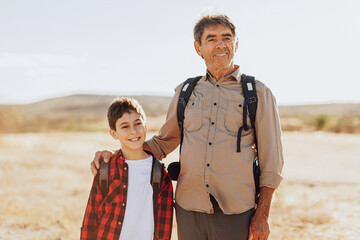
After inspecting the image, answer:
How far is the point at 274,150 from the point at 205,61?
912 mm

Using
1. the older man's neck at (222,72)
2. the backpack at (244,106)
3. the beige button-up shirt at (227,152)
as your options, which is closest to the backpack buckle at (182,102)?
the backpack at (244,106)

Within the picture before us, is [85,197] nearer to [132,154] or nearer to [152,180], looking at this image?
[132,154]

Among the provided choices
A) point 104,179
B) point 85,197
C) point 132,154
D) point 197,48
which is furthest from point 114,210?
point 85,197

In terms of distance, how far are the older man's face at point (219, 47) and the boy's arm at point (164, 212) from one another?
0.98 metres

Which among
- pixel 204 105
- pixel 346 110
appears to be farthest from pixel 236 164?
pixel 346 110

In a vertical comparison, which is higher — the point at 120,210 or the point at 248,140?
the point at 248,140

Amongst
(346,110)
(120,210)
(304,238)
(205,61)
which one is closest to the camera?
(120,210)

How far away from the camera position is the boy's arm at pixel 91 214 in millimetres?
2836

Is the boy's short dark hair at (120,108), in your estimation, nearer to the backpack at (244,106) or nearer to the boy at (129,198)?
the boy at (129,198)

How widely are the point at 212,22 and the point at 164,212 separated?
154 centimetres

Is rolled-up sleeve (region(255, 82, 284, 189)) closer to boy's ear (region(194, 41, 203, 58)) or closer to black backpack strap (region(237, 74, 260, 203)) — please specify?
black backpack strap (region(237, 74, 260, 203))

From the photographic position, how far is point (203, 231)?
280 centimetres

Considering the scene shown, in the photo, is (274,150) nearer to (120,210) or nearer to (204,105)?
(204,105)

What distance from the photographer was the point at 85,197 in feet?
24.2
